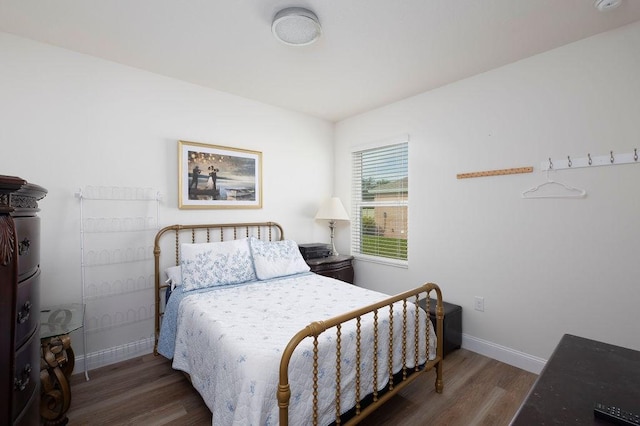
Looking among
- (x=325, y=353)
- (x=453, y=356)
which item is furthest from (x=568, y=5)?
(x=453, y=356)

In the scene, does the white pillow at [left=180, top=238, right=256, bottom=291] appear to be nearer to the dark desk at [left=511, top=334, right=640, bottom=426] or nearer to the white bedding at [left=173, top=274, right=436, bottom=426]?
the white bedding at [left=173, top=274, right=436, bottom=426]

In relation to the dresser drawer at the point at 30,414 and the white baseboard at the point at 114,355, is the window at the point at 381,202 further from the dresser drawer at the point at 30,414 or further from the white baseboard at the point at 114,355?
the dresser drawer at the point at 30,414

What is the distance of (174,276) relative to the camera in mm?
2561

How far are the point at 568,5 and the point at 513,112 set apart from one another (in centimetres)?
83

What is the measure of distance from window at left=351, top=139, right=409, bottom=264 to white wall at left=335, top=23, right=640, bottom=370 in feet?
0.55

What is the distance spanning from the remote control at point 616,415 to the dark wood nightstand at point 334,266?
Answer: 2654mm

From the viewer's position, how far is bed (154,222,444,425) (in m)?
1.38

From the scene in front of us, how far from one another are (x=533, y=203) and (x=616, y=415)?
6.51ft

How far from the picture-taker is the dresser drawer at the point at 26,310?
101cm

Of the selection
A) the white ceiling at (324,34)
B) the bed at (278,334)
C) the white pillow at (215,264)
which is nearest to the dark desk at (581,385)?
the bed at (278,334)

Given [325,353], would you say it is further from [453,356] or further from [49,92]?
[49,92]

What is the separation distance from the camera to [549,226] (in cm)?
234

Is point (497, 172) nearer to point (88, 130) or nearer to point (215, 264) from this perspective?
point (215, 264)

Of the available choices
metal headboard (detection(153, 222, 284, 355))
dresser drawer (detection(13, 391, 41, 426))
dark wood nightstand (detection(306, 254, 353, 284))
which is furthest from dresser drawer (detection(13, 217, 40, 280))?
dark wood nightstand (detection(306, 254, 353, 284))
